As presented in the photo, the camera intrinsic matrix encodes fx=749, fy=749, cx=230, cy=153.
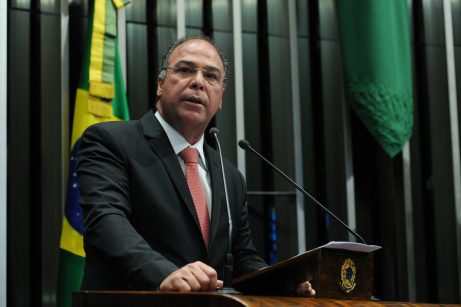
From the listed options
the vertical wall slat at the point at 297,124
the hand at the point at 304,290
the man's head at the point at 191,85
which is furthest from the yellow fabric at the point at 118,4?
the hand at the point at 304,290

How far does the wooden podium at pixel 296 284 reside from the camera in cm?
159

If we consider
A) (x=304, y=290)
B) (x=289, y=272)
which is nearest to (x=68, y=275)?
(x=304, y=290)

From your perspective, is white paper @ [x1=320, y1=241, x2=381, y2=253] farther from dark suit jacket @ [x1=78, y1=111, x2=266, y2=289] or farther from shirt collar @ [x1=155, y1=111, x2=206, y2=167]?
shirt collar @ [x1=155, y1=111, x2=206, y2=167]

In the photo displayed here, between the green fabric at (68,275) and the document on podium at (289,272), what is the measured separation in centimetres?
222

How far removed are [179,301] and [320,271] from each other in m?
0.40

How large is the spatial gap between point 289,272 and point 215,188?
747 mm

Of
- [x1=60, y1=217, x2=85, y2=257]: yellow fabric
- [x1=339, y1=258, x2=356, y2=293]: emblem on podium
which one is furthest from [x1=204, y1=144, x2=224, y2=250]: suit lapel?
[x1=60, y1=217, x2=85, y2=257]: yellow fabric

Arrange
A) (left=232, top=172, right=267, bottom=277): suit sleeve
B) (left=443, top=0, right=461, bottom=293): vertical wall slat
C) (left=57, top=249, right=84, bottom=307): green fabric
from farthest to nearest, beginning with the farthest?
(left=443, top=0, right=461, bottom=293): vertical wall slat < (left=57, top=249, right=84, bottom=307): green fabric < (left=232, top=172, right=267, bottom=277): suit sleeve

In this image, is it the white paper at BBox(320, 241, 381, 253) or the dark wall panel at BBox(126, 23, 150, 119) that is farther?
the dark wall panel at BBox(126, 23, 150, 119)

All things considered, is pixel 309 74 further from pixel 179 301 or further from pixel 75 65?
pixel 179 301

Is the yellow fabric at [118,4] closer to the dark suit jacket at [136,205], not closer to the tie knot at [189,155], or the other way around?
the dark suit jacket at [136,205]

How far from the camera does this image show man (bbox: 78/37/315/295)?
2107 millimetres

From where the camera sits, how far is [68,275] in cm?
406

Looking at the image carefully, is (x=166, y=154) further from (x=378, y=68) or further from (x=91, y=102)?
(x=378, y=68)
